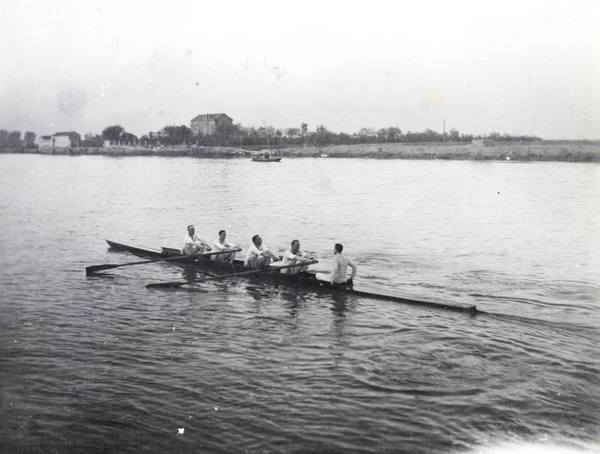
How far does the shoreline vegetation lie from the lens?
7212 centimetres

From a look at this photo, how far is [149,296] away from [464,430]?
994cm

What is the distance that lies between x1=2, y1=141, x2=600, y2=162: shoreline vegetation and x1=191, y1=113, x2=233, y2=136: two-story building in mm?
4377

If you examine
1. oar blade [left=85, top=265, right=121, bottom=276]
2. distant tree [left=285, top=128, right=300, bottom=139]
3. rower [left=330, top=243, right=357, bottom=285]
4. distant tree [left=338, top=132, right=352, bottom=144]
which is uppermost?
distant tree [left=285, top=128, right=300, bottom=139]

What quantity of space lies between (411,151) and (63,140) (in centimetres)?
7701

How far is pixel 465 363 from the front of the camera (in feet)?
33.3

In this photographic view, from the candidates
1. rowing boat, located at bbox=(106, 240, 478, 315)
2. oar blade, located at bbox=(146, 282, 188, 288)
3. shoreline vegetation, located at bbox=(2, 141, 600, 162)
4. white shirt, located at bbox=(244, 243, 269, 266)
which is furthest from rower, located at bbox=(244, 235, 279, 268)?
shoreline vegetation, located at bbox=(2, 141, 600, 162)

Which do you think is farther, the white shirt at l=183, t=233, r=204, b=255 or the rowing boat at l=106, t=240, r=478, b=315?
the white shirt at l=183, t=233, r=204, b=255

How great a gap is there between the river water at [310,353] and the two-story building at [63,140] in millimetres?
100094

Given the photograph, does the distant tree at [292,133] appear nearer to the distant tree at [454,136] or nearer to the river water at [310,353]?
the distant tree at [454,136]

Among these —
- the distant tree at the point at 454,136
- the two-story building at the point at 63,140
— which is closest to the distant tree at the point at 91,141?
the two-story building at the point at 63,140

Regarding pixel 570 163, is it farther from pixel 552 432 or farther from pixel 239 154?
pixel 552 432

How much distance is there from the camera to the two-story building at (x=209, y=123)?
102312 millimetres

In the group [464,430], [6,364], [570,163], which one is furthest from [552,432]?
[570,163]

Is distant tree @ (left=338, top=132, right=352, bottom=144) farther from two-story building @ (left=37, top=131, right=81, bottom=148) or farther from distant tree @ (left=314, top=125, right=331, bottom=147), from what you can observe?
two-story building @ (left=37, top=131, right=81, bottom=148)
